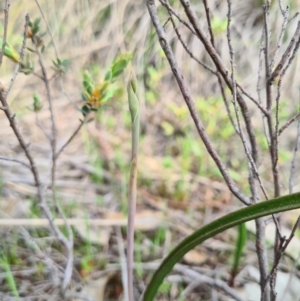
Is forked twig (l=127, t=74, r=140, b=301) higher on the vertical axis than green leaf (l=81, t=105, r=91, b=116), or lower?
lower

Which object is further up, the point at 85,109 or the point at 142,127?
the point at 142,127

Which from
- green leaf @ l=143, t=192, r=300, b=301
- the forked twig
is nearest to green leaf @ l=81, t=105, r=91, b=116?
the forked twig

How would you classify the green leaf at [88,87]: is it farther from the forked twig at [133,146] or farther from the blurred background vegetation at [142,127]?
the blurred background vegetation at [142,127]

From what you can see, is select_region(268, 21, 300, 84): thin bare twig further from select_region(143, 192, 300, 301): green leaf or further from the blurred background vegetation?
the blurred background vegetation

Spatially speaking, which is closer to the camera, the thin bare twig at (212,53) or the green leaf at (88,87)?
the thin bare twig at (212,53)

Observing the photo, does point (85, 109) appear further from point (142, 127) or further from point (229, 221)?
point (142, 127)

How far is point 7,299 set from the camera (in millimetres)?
825

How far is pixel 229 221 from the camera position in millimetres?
482

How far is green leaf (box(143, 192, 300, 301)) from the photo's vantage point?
44 centimetres

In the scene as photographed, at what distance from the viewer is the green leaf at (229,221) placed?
44 cm

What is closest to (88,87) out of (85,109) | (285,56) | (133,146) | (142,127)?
(85,109)

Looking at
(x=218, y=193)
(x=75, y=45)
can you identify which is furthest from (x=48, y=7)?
(x=218, y=193)

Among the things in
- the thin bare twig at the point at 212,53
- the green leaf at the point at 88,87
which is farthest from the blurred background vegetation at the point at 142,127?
the thin bare twig at the point at 212,53

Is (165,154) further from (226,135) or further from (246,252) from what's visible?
(246,252)
